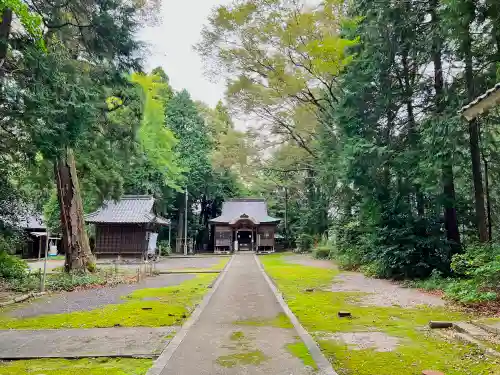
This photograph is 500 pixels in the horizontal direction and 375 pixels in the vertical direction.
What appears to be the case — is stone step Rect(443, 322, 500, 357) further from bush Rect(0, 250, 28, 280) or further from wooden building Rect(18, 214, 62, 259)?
wooden building Rect(18, 214, 62, 259)

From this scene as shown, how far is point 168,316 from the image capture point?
715 centimetres

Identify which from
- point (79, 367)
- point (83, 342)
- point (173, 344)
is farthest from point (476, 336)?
point (83, 342)

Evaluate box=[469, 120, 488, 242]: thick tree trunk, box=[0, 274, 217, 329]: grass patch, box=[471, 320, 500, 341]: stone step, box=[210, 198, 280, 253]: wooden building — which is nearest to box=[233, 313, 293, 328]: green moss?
box=[0, 274, 217, 329]: grass patch

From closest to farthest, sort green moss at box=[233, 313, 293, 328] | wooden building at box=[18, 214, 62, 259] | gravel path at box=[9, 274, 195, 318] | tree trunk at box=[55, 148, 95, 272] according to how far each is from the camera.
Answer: green moss at box=[233, 313, 293, 328]
gravel path at box=[9, 274, 195, 318]
tree trunk at box=[55, 148, 95, 272]
wooden building at box=[18, 214, 62, 259]

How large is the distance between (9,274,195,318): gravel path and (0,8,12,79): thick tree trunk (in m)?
5.12

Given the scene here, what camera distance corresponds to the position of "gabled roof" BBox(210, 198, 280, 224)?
119 ft

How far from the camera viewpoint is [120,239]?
26.9m

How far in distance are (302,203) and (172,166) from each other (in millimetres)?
14255

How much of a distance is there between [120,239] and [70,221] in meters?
12.8

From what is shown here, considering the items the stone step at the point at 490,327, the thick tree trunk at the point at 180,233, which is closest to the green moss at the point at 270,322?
the stone step at the point at 490,327

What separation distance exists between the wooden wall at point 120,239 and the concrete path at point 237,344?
19.3m

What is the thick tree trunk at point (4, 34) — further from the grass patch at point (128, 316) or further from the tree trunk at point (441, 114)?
the tree trunk at point (441, 114)

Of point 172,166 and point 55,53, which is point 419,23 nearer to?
point 55,53

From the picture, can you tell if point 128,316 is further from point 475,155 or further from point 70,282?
point 475,155
